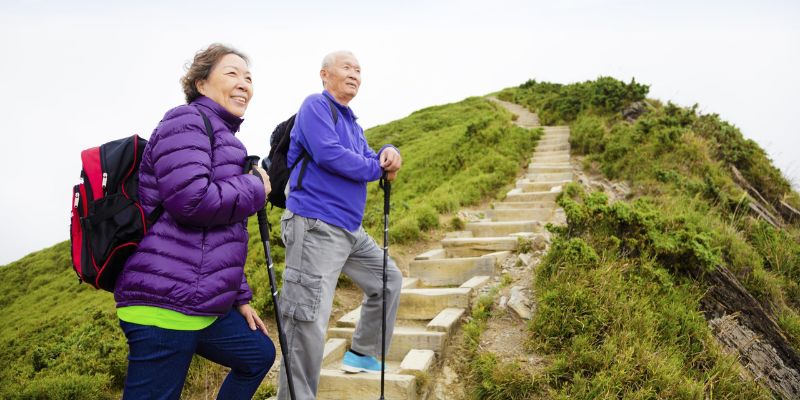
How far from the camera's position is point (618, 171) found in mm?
11305

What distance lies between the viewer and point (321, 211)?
3.60m

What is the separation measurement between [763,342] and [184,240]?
6.70 meters

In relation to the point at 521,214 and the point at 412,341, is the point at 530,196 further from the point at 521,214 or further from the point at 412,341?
the point at 412,341

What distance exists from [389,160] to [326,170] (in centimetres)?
58

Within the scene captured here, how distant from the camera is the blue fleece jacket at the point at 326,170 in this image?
3574 mm

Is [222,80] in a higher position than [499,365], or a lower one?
higher

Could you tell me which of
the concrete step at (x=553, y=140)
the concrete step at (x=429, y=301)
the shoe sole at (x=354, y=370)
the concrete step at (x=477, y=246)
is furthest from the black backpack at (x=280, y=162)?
the concrete step at (x=553, y=140)

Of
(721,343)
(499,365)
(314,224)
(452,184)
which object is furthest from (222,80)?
(452,184)

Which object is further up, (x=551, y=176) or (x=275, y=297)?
(x=275, y=297)

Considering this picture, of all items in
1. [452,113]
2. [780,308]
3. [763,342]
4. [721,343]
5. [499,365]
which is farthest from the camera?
[452,113]

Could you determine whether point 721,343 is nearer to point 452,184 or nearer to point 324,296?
point 324,296

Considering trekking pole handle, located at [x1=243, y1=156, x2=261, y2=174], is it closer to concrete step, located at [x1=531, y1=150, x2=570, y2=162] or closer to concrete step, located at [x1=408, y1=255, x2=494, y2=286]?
concrete step, located at [x1=408, y1=255, x2=494, y2=286]

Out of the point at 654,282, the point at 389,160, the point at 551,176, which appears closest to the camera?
the point at 389,160

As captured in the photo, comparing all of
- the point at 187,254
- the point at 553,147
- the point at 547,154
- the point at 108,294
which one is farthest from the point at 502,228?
the point at 108,294
